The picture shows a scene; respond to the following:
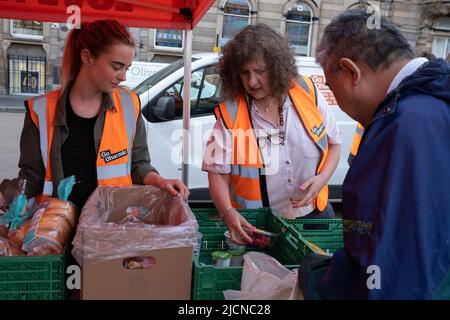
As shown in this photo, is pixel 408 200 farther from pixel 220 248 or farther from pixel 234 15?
Result: pixel 234 15

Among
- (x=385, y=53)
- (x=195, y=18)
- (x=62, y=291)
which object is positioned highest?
(x=195, y=18)

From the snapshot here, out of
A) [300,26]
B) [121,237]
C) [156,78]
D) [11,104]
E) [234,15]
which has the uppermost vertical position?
[234,15]

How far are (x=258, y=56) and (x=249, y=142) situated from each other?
398 mm

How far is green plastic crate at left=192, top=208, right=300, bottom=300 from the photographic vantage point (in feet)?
4.38

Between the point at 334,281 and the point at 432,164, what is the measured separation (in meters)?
0.37

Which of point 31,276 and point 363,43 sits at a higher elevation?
point 363,43

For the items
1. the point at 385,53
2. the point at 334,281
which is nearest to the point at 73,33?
the point at 385,53

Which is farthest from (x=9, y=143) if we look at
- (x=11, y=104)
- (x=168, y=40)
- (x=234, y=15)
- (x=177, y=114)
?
(x=234, y=15)

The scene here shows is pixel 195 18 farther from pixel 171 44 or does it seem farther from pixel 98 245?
pixel 171 44

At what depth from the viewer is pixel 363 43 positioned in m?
1.18

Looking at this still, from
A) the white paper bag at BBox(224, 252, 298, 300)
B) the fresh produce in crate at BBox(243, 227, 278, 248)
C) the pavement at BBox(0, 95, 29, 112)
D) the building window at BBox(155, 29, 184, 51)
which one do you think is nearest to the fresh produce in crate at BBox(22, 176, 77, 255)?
the white paper bag at BBox(224, 252, 298, 300)

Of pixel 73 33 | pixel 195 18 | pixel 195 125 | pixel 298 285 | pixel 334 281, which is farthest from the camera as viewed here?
pixel 195 125

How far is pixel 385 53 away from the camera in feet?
3.79

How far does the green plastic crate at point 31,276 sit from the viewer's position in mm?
1275
